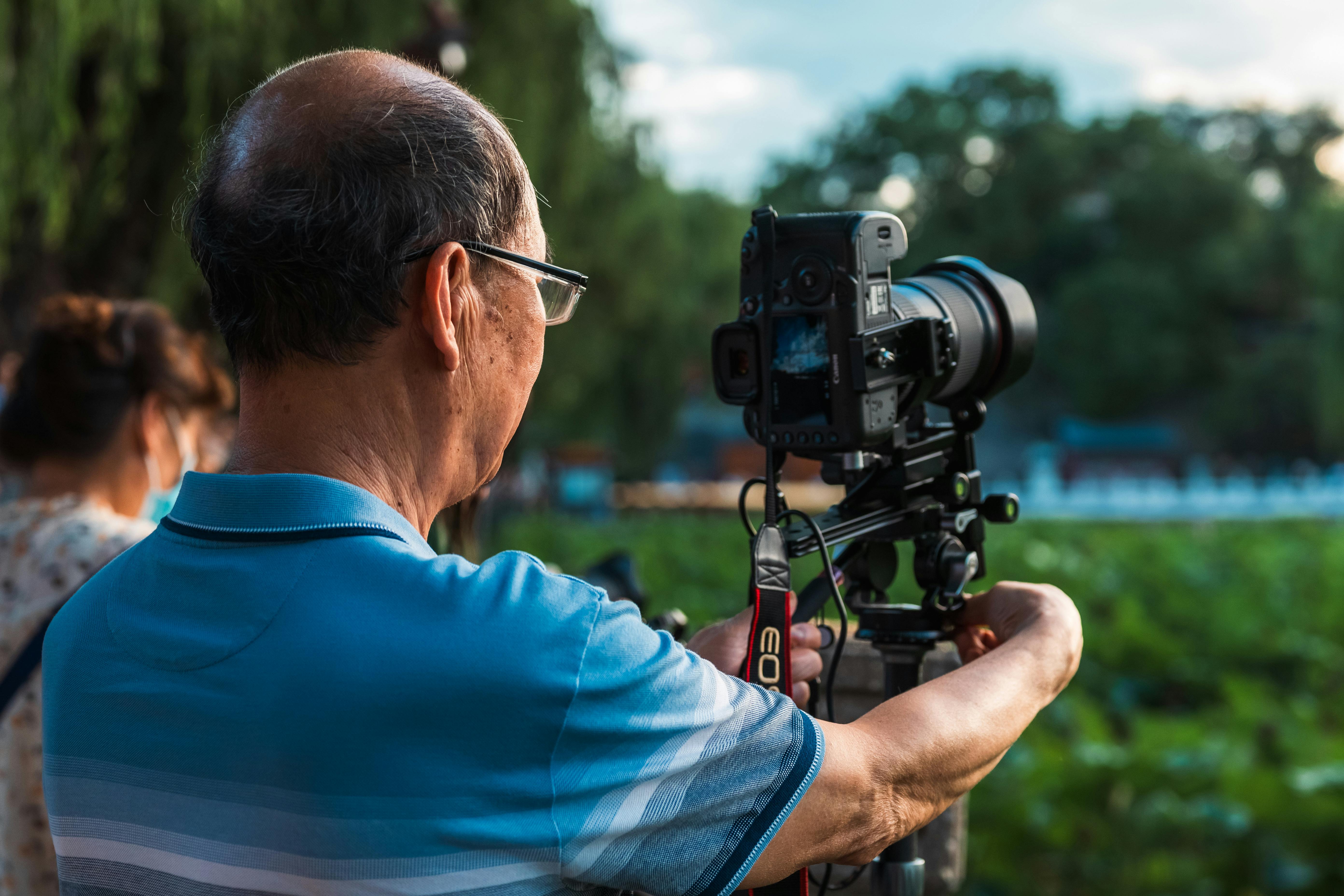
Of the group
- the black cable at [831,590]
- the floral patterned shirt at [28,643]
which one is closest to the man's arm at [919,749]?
the black cable at [831,590]

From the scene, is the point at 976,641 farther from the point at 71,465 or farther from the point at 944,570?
the point at 71,465

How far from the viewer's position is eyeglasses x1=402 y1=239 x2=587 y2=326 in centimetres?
112

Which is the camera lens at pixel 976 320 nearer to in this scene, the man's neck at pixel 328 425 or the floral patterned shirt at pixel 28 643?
the man's neck at pixel 328 425

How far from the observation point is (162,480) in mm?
2445

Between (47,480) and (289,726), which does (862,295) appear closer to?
(289,726)

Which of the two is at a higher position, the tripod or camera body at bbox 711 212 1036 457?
camera body at bbox 711 212 1036 457

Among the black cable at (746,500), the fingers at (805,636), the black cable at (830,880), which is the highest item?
the black cable at (746,500)

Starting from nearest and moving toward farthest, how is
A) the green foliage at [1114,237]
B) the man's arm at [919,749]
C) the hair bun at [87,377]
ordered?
the man's arm at [919,749]
the hair bun at [87,377]
the green foliage at [1114,237]

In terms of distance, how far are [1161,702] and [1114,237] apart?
28949mm

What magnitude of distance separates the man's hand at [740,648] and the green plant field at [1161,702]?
32 centimetres

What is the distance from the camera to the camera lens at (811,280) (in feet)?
4.73

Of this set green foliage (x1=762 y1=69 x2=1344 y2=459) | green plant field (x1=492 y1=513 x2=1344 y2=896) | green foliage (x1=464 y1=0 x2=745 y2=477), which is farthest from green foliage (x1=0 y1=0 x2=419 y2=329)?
green foliage (x1=762 y1=69 x2=1344 y2=459)

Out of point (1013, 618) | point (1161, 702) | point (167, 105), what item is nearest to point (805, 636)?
point (1013, 618)

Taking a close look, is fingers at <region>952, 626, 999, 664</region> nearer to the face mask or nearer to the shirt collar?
the shirt collar
